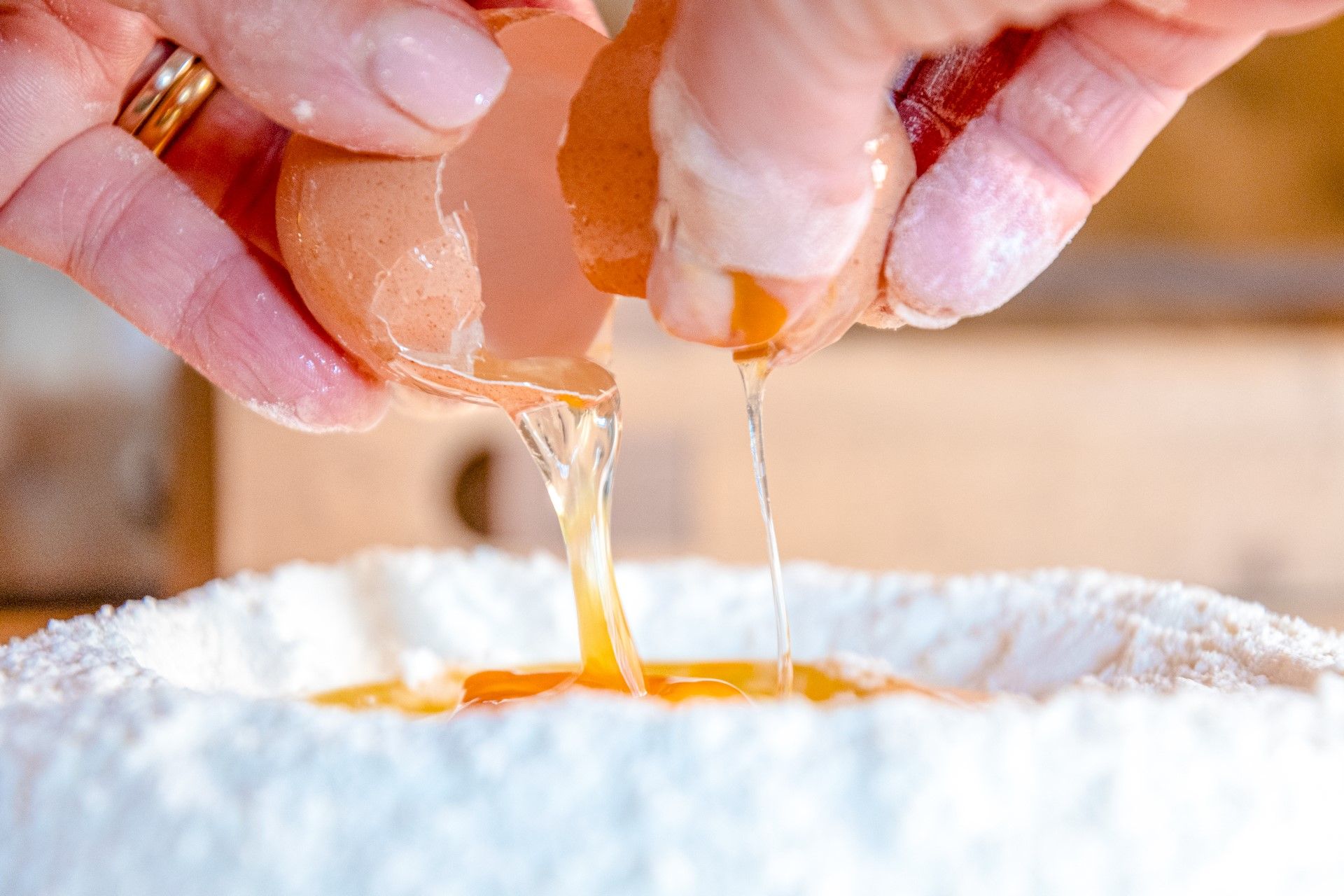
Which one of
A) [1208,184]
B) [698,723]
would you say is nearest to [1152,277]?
[1208,184]

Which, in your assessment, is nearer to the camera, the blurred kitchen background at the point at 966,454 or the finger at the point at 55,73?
the finger at the point at 55,73

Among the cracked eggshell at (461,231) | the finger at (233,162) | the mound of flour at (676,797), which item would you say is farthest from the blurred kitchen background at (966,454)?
the mound of flour at (676,797)

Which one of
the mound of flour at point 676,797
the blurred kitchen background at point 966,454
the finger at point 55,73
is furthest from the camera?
the blurred kitchen background at point 966,454

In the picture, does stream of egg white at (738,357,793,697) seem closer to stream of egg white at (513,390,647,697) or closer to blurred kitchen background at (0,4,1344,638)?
stream of egg white at (513,390,647,697)

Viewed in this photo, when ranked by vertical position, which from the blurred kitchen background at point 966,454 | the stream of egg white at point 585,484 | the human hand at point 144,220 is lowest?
the blurred kitchen background at point 966,454

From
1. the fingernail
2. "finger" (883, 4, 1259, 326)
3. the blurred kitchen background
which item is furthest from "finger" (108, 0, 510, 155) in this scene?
the blurred kitchen background

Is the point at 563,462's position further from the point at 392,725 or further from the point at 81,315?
the point at 81,315

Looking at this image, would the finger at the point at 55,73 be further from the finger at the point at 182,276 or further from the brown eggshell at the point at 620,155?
the brown eggshell at the point at 620,155
